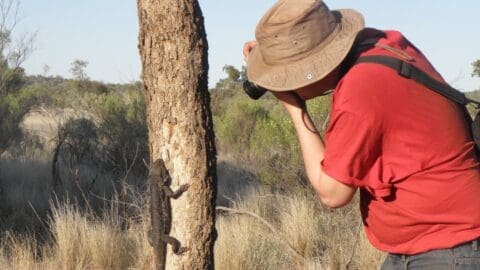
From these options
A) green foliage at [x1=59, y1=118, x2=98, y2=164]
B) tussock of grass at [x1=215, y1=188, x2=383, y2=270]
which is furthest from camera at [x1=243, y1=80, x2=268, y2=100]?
green foliage at [x1=59, y1=118, x2=98, y2=164]

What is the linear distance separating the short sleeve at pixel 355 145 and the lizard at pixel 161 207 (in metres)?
0.82

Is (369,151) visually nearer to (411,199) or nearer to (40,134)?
(411,199)

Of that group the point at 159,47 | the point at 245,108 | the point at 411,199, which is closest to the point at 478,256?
the point at 411,199

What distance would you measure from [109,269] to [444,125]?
521 cm

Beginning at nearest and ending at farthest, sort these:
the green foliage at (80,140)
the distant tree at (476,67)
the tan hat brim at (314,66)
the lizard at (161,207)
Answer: the tan hat brim at (314,66)
the lizard at (161,207)
the green foliage at (80,140)
the distant tree at (476,67)

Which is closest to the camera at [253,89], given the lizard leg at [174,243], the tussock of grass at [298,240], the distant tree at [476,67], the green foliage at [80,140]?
the lizard leg at [174,243]

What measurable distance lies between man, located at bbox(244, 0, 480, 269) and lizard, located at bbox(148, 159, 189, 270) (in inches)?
25.5

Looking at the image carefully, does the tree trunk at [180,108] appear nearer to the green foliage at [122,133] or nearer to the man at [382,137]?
the man at [382,137]

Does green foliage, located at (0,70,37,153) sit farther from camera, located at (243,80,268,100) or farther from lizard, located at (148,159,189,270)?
camera, located at (243,80,268,100)

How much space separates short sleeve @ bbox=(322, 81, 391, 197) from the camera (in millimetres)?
2426

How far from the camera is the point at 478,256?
2.58 meters

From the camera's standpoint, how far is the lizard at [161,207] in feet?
10.2

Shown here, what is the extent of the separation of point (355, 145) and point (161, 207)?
1008 millimetres

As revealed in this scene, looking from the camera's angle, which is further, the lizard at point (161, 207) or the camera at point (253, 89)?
the lizard at point (161, 207)
